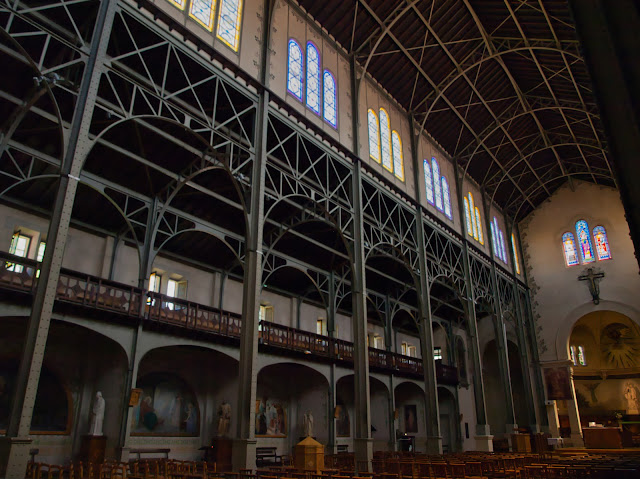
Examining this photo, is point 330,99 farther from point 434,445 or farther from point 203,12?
point 434,445

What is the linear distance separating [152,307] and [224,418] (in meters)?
7.42

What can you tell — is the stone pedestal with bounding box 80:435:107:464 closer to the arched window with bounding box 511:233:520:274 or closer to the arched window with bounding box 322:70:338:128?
the arched window with bounding box 322:70:338:128

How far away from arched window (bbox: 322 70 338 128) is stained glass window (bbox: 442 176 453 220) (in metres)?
11.7

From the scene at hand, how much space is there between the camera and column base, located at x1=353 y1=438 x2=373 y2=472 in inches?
699

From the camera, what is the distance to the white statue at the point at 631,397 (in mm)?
40844

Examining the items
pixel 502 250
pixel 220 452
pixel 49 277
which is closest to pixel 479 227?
pixel 502 250

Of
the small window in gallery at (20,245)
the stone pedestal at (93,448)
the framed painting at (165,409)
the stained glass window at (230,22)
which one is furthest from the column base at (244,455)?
the stained glass window at (230,22)

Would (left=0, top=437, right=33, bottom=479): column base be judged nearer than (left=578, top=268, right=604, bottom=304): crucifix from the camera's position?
Yes

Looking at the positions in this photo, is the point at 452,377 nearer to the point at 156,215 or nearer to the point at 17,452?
the point at 156,215

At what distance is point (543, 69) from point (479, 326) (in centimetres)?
2243

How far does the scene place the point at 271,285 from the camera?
28.8m

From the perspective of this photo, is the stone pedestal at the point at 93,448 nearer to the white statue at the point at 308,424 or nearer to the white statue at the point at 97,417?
the white statue at the point at 97,417

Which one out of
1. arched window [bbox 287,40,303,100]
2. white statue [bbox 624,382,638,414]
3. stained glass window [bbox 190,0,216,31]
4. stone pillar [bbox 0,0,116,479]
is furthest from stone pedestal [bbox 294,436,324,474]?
white statue [bbox 624,382,638,414]

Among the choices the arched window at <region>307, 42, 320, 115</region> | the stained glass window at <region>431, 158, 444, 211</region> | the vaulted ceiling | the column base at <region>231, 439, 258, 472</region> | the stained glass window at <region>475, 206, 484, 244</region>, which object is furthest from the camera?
the stained glass window at <region>475, 206, 484, 244</region>
